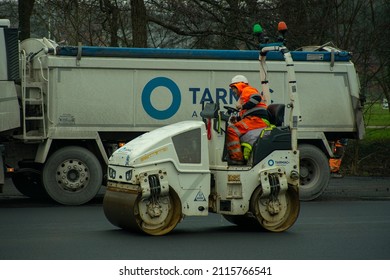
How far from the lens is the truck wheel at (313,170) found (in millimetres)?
19750

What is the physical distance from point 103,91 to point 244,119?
17.7 ft

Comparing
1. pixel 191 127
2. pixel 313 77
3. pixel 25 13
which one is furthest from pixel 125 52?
pixel 25 13

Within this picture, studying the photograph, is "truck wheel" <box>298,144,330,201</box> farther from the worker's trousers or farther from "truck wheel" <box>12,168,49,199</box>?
the worker's trousers

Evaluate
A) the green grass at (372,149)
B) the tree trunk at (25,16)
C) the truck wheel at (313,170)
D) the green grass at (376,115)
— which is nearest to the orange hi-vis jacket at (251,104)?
the truck wheel at (313,170)

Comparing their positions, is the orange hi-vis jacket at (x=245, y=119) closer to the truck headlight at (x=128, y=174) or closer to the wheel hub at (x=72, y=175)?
the truck headlight at (x=128, y=174)

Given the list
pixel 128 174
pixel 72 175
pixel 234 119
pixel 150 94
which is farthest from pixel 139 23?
pixel 128 174

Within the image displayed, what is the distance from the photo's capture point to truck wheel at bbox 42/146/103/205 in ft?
60.3

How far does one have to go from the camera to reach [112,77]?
61.7 ft

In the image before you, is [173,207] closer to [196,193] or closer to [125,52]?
[196,193]

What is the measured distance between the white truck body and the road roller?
515cm

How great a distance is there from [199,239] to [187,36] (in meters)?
17.7

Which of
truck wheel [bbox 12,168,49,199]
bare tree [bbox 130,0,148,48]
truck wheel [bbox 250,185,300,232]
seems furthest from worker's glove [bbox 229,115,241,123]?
bare tree [bbox 130,0,148,48]

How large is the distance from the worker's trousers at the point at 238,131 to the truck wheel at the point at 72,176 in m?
5.15

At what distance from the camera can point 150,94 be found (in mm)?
19000
